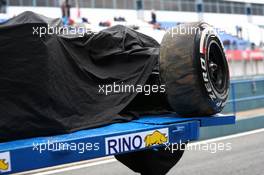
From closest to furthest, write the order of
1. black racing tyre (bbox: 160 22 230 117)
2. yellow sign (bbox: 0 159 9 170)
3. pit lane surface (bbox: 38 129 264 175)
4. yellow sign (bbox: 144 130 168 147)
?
yellow sign (bbox: 0 159 9 170), yellow sign (bbox: 144 130 168 147), black racing tyre (bbox: 160 22 230 117), pit lane surface (bbox: 38 129 264 175)

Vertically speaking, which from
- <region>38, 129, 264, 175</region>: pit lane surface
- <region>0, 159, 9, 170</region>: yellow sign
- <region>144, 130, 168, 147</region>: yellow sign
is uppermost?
<region>0, 159, 9, 170</region>: yellow sign

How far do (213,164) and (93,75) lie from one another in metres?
4.81

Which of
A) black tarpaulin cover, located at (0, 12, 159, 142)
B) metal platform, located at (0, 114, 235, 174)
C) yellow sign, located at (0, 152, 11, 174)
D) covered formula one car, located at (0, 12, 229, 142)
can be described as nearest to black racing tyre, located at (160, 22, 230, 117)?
covered formula one car, located at (0, 12, 229, 142)

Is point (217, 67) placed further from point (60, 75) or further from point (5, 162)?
point (5, 162)

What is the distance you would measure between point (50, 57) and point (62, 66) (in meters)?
0.33

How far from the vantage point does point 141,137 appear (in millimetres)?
3896

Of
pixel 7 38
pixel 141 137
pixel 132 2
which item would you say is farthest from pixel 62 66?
pixel 132 2

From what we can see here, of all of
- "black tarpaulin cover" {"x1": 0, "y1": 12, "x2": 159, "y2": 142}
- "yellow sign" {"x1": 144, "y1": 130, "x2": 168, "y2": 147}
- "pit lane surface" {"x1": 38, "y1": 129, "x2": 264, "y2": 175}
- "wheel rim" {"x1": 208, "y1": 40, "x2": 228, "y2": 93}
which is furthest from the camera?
"pit lane surface" {"x1": 38, "y1": 129, "x2": 264, "y2": 175}

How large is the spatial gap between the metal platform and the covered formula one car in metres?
0.15

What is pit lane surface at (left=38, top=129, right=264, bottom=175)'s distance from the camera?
26.4 ft

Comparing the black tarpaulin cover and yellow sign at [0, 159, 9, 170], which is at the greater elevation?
the black tarpaulin cover

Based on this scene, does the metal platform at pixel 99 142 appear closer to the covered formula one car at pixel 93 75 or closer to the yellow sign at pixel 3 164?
the yellow sign at pixel 3 164

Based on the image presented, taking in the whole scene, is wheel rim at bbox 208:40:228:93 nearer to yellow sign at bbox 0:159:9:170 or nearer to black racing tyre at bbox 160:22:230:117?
black racing tyre at bbox 160:22:230:117

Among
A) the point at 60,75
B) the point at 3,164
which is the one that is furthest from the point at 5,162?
the point at 60,75
